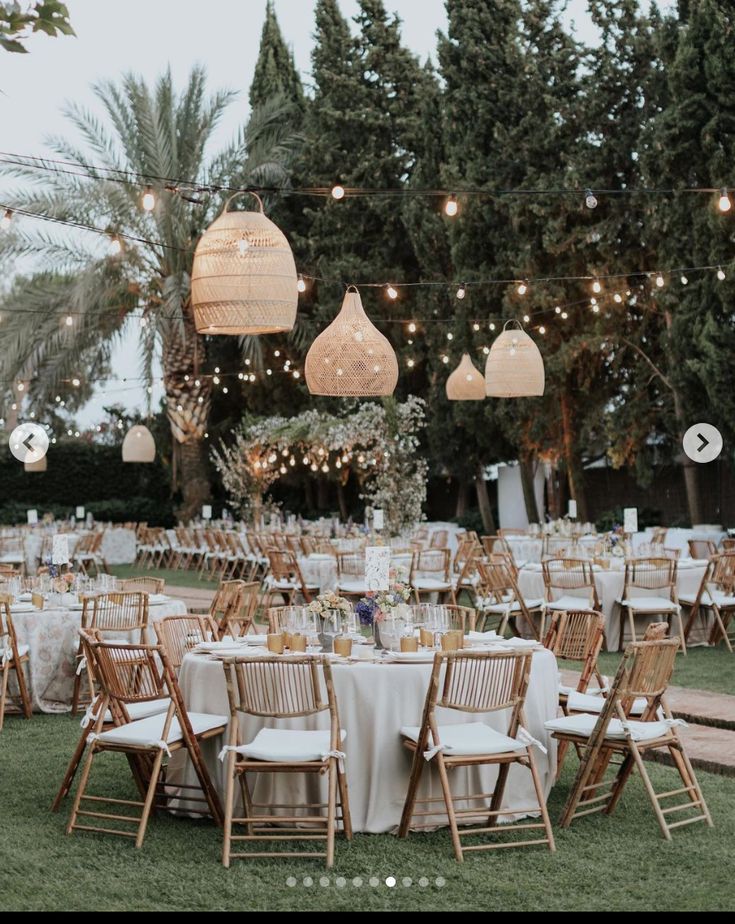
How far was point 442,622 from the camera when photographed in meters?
5.86

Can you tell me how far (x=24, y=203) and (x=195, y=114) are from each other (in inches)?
119

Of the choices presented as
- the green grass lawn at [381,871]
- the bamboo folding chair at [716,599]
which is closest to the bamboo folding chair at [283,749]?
the green grass lawn at [381,871]

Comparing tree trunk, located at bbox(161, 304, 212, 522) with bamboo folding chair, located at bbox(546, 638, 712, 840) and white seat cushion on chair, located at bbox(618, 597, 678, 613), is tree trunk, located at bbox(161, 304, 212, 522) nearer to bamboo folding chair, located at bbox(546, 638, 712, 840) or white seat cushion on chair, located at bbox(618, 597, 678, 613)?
white seat cushion on chair, located at bbox(618, 597, 678, 613)

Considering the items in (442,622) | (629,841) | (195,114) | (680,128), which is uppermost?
(195,114)

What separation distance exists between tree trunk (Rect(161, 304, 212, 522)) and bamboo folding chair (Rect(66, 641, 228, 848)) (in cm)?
1524

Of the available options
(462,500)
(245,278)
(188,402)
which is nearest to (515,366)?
(245,278)

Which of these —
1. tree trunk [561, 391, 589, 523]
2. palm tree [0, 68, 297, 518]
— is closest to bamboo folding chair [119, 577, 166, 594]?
tree trunk [561, 391, 589, 523]

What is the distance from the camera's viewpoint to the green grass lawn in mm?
4234

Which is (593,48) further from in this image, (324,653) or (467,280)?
(324,653)

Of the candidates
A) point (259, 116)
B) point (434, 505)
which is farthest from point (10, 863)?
point (434, 505)

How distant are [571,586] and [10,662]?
4.53m

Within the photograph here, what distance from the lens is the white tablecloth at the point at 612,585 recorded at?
33.6 feet

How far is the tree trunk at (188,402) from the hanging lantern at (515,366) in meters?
10.2

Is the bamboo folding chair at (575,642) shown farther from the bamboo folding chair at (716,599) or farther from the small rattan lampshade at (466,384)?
the small rattan lampshade at (466,384)
